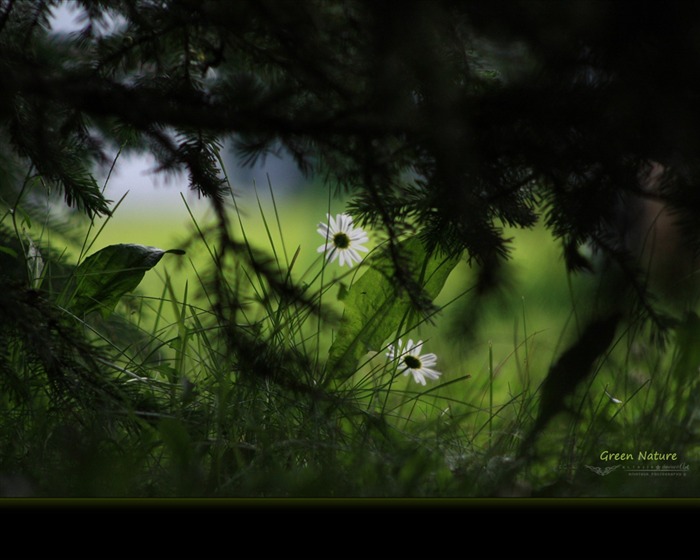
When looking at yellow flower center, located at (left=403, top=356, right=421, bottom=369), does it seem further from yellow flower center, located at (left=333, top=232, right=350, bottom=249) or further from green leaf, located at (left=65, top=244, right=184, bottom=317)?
green leaf, located at (left=65, top=244, right=184, bottom=317)

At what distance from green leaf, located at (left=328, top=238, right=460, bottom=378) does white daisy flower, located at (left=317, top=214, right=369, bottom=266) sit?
0.08 meters

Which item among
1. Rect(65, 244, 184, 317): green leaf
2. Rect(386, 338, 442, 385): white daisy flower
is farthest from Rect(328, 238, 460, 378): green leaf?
Rect(65, 244, 184, 317): green leaf

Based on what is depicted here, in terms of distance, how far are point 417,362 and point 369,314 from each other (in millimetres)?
103

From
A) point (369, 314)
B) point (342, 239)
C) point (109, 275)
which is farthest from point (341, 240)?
point (109, 275)

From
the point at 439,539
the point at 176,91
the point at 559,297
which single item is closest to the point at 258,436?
the point at 439,539

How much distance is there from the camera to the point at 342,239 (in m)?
1.05

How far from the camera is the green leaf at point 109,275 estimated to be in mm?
950

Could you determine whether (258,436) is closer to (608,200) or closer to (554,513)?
(554,513)

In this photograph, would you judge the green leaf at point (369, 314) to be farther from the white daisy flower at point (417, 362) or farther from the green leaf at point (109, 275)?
the green leaf at point (109, 275)

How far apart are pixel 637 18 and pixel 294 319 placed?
0.55m

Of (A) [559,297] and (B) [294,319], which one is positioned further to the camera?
(A) [559,297]

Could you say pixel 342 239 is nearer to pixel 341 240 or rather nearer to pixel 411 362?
pixel 341 240

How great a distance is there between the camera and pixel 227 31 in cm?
77

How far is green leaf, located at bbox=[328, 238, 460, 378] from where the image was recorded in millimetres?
979
